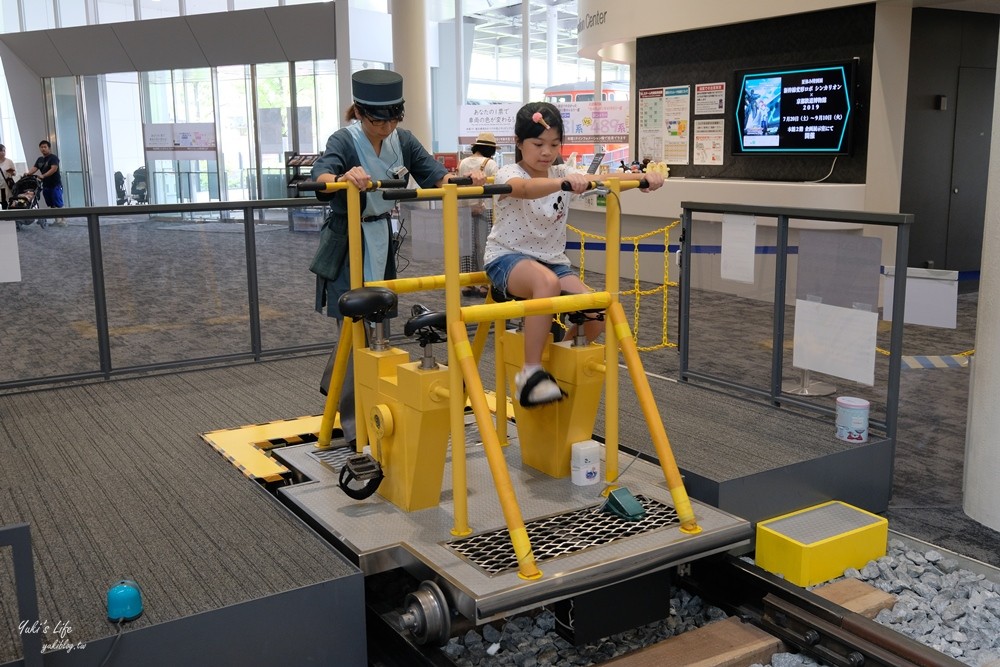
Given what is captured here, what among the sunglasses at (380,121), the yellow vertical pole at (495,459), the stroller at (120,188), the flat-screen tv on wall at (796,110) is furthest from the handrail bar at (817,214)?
the stroller at (120,188)

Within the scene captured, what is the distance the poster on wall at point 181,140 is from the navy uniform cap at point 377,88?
14.6m

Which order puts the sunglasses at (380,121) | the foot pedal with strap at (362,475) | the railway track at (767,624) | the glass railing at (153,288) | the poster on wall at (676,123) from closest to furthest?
the railway track at (767,624) < the foot pedal with strap at (362,475) < the sunglasses at (380,121) < the glass railing at (153,288) < the poster on wall at (676,123)

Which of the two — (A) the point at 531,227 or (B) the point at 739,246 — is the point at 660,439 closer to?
(A) the point at 531,227

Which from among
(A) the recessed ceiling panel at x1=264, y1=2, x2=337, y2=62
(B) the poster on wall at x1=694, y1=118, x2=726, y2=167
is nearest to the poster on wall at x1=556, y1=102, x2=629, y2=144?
(B) the poster on wall at x1=694, y1=118, x2=726, y2=167

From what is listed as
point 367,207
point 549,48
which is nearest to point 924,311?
point 367,207

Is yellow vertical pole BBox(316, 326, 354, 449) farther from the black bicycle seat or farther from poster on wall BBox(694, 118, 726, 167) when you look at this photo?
poster on wall BBox(694, 118, 726, 167)

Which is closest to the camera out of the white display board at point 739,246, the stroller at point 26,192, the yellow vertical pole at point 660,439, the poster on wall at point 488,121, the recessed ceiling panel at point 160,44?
the yellow vertical pole at point 660,439

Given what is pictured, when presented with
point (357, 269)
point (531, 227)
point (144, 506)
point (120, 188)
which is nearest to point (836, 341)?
point (531, 227)

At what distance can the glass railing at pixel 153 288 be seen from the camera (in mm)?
4969

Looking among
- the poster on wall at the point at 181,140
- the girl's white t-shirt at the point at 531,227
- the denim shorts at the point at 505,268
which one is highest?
the poster on wall at the point at 181,140

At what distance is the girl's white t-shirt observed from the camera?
3.42 metres

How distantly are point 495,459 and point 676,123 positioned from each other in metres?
7.61

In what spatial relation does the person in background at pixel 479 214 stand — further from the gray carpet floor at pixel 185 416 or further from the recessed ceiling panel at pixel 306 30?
the recessed ceiling panel at pixel 306 30

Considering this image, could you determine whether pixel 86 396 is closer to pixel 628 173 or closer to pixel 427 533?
pixel 427 533
